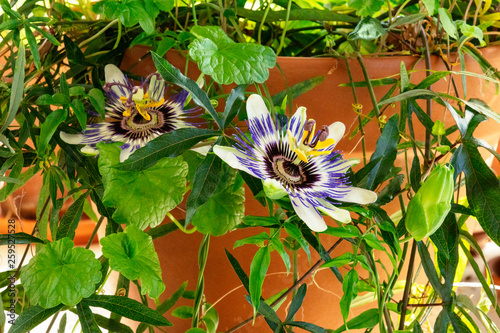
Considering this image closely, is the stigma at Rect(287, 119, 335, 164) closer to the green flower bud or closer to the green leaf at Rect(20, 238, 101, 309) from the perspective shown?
the green flower bud

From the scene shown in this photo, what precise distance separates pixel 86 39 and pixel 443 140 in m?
0.38

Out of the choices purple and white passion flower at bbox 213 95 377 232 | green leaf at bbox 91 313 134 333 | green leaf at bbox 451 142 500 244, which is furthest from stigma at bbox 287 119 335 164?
green leaf at bbox 91 313 134 333

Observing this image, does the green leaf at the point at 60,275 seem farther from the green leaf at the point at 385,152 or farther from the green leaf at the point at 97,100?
the green leaf at the point at 385,152

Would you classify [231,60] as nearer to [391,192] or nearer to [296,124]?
[296,124]

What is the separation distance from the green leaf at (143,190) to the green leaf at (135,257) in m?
0.01

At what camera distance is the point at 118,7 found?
0.42 m

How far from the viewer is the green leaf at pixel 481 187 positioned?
0.40 meters

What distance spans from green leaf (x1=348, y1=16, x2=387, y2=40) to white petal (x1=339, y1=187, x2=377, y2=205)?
16 centimetres

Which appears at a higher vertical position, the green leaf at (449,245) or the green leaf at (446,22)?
the green leaf at (446,22)

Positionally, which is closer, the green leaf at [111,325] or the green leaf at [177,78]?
the green leaf at [177,78]

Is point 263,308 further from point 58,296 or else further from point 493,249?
point 493,249

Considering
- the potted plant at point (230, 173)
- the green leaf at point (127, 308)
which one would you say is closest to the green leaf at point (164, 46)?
the potted plant at point (230, 173)

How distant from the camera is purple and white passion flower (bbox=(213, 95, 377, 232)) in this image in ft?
1.18

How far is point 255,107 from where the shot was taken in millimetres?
381
